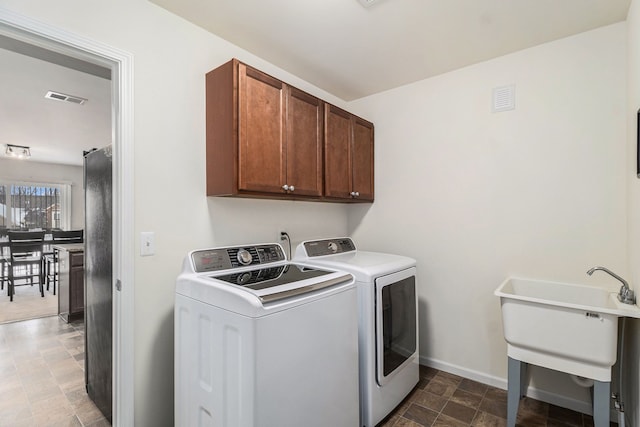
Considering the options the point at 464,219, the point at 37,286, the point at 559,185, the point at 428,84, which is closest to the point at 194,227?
the point at 464,219

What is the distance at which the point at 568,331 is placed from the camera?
61.6 inches

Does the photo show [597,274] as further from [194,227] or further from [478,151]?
[194,227]

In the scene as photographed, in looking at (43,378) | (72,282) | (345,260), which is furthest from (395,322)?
(72,282)

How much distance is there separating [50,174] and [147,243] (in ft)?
24.2

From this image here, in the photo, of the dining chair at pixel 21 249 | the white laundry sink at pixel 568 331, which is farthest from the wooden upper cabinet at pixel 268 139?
Answer: the dining chair at pixel 21 249

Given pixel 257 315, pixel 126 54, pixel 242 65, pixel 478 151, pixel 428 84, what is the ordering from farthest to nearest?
pixel 428 84, pixel 478 151, pixel 242 65, pixel 126 54, pixel 257 315

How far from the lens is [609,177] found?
6.15 ft

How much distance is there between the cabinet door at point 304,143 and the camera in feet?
6.70

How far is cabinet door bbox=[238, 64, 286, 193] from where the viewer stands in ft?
5.70

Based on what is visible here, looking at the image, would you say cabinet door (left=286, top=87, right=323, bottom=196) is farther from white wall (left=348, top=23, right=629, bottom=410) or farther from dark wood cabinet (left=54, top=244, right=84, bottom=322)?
Answer: dark wood cabinet (left=54, top=244, right=84, bottom=322)

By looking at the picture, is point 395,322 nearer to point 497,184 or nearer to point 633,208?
point 497,184

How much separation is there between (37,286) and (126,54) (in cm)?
632

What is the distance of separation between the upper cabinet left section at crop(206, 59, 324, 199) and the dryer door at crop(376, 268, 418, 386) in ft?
2.85

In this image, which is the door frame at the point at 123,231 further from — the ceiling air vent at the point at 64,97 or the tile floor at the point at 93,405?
the ceiling air vent at the point at 64,97
